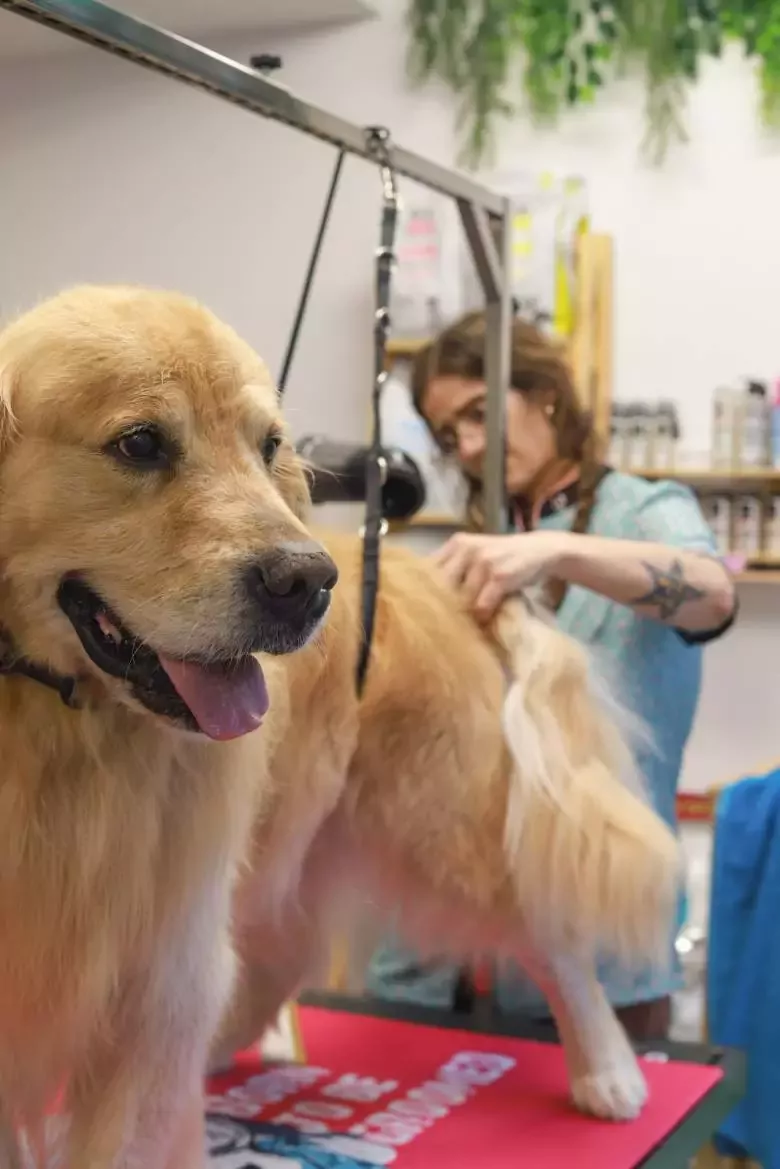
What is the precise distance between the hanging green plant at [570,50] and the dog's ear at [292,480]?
2348mm

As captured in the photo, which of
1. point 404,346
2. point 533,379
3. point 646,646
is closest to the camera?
point 646,646

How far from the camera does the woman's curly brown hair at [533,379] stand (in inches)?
72.1

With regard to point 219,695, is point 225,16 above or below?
above

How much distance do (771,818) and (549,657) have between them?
83 centimetres

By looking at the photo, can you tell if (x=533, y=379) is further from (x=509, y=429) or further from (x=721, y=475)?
(x=721, y=475)

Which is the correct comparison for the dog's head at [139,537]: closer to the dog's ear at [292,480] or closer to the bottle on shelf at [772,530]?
the dog's ear at [292,480]

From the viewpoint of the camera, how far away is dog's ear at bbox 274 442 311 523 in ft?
3.67

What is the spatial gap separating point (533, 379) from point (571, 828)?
2.49 ft

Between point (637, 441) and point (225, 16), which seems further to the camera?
point (225, 16)

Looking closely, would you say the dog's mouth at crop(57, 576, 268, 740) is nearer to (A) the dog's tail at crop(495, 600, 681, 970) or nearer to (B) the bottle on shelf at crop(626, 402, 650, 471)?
(A) the dog's tail at crop(495, 600, 681, 970)

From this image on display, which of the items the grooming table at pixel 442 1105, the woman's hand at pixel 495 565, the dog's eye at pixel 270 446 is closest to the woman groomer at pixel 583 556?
the woman's hand at pixel 495 565

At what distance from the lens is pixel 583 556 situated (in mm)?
1510

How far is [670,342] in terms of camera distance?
318 cm

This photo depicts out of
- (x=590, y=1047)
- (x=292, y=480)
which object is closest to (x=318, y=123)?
(x=292, y=480)
